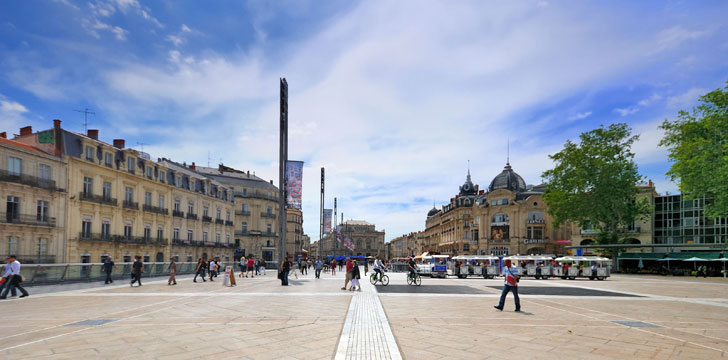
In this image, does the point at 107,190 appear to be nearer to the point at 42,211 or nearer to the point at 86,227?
the point at 86,227

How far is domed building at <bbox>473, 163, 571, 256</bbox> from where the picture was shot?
7294cm

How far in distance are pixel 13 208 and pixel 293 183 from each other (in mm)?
19280

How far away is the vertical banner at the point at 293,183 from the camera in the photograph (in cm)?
2836

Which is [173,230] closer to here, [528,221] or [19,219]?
[19,219]

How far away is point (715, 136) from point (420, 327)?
1351 inches

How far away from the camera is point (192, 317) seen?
1185cm

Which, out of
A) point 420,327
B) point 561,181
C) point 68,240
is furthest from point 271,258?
point 420,327

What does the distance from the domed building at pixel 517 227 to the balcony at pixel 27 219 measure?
59710 mm

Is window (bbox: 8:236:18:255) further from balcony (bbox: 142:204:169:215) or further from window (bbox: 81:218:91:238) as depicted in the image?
balcony (bbox: 142:204:169:215)

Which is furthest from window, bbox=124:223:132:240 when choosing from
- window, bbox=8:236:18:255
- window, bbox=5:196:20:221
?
window, bbox=5:196:20:221

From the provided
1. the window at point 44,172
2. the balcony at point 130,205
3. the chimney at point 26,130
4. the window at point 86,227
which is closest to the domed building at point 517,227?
the balcony at point 130,205

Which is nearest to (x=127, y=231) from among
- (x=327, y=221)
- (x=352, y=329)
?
(x=327, y=221)

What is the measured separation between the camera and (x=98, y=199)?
123 feet

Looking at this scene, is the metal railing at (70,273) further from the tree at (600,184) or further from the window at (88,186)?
the tree at (600,184)
